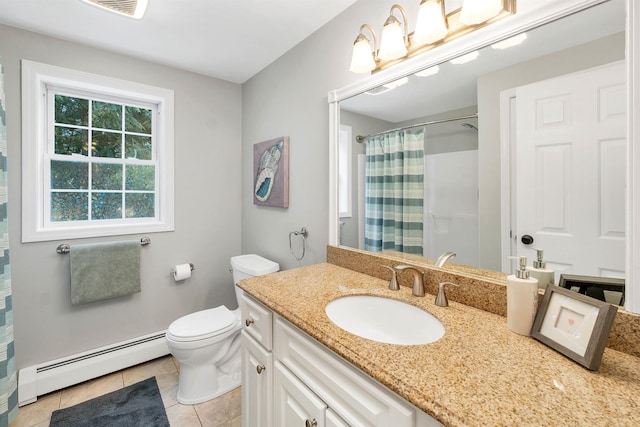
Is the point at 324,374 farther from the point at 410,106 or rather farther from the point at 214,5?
the point at 214,5

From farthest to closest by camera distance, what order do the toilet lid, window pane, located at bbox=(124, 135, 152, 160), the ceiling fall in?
window pane, located at bbox=(124, 135, 152, 160) < the toilet lid < the ceiling

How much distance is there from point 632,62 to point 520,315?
2.40ft

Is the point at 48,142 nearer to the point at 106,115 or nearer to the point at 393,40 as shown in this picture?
the point at 106,115

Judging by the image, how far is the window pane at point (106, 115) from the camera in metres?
2.11

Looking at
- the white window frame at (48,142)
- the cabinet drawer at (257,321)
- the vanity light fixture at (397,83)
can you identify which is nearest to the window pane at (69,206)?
the white window frame at (48,142)

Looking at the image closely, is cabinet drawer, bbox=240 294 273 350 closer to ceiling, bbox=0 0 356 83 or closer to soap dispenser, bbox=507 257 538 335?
soap dispenser, bbox=507 257 538 335

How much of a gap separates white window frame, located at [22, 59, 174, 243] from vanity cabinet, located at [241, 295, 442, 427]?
1.44 metres

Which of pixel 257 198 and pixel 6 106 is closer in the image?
pixel 6 106

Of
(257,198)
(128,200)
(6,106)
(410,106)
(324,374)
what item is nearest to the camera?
(324,374)

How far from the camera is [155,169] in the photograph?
2.33 meters

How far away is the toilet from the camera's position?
Answer: 1.67 meters

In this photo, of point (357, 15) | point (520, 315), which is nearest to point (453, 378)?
point (520, 315)

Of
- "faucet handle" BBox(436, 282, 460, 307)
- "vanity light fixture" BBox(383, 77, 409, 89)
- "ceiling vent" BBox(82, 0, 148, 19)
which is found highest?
"ceiling vent" BBox(82, 0, 148, 19)

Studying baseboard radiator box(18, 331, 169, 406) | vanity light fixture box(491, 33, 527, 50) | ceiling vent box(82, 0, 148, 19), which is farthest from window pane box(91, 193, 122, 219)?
vanity light fixture box(491, 33, 527, 50)
